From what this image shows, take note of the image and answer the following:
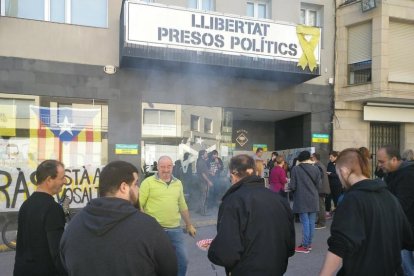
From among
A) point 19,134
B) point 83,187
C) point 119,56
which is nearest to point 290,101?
point 119,56

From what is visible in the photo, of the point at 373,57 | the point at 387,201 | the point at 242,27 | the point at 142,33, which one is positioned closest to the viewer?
the point at 387,201

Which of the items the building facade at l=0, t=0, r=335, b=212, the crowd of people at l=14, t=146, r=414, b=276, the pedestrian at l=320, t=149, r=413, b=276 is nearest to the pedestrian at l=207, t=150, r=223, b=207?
the building facade at l=0, t=0, r=335, b=212

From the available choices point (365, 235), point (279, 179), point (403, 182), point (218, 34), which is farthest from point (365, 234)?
point (218, 34)

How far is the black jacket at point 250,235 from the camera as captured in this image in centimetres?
275

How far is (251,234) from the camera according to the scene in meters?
2.80

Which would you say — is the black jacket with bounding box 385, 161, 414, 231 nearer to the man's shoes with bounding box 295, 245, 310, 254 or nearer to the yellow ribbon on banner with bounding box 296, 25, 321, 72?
the man's shoes with bounding box 295, 245, 310, 254

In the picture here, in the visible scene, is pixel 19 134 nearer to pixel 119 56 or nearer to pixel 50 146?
pixel 50 146

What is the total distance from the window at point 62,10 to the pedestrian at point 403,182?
7.66 metres

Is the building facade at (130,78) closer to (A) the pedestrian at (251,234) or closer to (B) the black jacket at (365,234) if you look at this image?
(A) the pedestrian at (251,234)

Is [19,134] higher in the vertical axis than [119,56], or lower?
lower

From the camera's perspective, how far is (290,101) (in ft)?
37.8

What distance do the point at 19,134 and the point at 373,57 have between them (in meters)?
9.44

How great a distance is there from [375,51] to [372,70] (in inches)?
20.7

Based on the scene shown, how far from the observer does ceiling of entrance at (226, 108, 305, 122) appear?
11.7 metres
